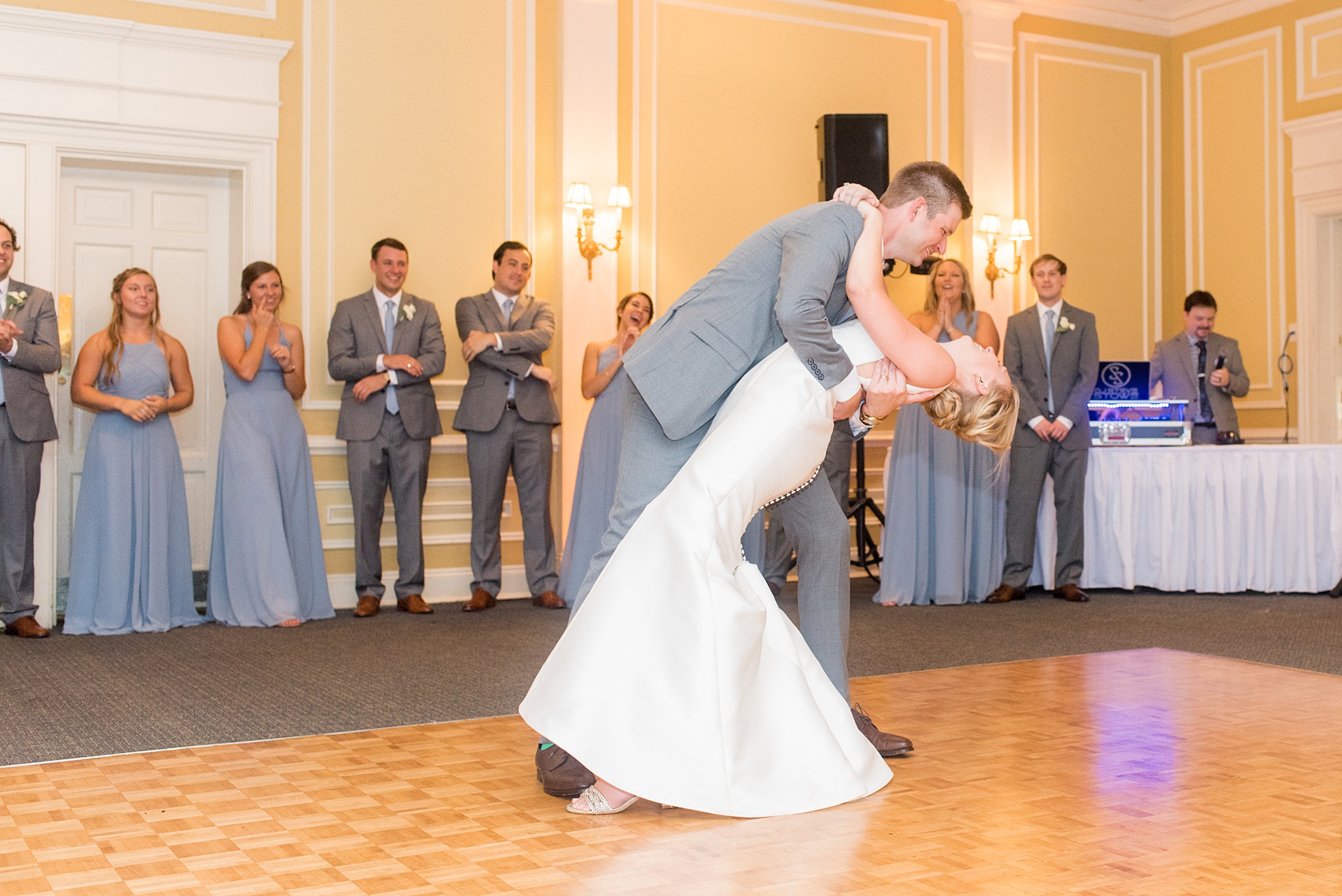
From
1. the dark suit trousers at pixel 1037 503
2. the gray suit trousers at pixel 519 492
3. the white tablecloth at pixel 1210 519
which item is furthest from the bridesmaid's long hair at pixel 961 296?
the gray suit trousers at pixel 519 492

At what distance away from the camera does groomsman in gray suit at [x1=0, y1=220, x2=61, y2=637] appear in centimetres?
491

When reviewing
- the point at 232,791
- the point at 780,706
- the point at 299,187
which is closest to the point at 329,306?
the point at 299,187

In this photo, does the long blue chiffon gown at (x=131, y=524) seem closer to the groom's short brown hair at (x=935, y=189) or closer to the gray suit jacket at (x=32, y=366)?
the gray suit jacket at (x=32, y=366)

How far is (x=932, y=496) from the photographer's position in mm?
6062

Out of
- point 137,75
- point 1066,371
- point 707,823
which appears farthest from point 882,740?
point 137,75

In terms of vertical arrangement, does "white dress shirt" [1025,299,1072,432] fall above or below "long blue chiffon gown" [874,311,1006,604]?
above

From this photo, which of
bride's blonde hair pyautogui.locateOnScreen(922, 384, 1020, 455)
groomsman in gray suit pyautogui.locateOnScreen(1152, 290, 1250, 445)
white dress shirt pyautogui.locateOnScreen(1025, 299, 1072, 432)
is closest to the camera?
bride's blonde hair pyautogui.locateOnScreen(922, 384, 1020, 455)

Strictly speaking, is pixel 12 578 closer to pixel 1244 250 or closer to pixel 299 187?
pixel 299 187

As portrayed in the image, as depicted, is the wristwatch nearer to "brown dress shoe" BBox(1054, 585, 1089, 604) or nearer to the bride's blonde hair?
the bride's blonde hair

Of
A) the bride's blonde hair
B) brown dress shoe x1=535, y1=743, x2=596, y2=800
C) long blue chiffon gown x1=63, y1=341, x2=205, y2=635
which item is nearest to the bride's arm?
the bride's blonde hair

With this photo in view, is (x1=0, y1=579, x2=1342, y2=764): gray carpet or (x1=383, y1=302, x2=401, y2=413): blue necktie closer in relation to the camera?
(x1=0, y1=579, x2=1342, y2=764): gray carpet

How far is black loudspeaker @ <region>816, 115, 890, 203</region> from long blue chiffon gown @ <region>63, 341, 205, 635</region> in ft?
A: 12.4

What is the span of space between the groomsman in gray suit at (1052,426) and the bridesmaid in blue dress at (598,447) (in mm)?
1983

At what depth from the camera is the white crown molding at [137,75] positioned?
5375mm
